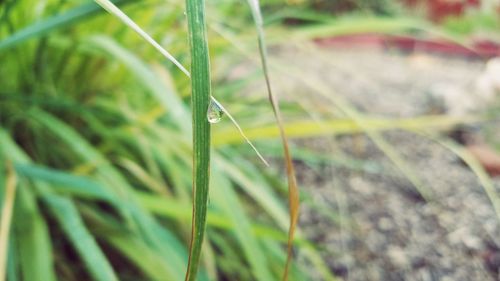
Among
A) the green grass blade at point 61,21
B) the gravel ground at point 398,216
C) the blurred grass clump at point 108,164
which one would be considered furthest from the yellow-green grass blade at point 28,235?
the gravel ground at point 398,216

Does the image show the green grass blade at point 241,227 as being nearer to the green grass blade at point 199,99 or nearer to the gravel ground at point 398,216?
the gravel ground at point 398,216

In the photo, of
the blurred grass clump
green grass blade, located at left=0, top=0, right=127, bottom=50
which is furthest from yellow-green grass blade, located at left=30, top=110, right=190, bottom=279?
green grass blade, located at left=0, top=0, right=127, bottom=50

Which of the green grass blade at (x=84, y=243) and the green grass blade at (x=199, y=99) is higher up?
the green grass blade at (x=199, y=99)

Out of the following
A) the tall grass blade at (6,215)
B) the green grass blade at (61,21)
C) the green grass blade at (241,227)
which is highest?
the green grass blade at (61,21)

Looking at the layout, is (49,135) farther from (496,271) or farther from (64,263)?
(496,271)

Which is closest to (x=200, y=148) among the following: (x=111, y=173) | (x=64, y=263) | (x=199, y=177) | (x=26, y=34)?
(x=199, y=177)

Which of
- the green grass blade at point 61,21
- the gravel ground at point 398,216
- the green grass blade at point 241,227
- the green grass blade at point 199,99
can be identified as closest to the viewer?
the green grass blade at point 199,99
